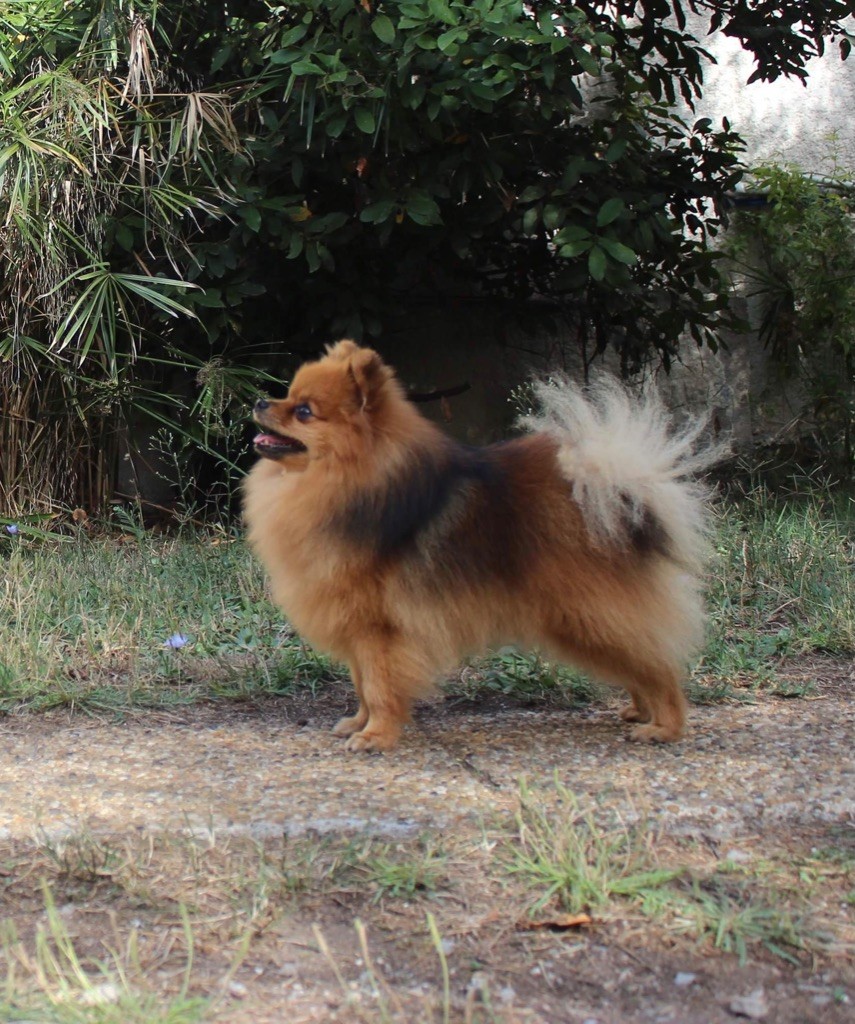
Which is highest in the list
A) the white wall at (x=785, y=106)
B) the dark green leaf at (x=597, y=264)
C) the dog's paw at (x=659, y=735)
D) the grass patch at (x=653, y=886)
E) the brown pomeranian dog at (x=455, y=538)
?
the white wall at (x=785, y=106)

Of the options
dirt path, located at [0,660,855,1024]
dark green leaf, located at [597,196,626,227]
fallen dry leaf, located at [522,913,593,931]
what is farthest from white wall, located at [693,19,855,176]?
fallen dry leaf, located at [522,913,593,931]


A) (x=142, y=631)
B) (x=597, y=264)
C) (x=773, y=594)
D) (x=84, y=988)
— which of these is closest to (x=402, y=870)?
(x=84, y=988)

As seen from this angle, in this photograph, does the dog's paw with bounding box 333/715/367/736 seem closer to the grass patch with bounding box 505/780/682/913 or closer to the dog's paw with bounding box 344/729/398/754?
the dog's paw with bounding box 344/729/398/754

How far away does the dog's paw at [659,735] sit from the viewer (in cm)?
396

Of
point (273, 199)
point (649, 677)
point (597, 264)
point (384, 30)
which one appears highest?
point (384, 30)

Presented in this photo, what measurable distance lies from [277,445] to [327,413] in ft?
0.64

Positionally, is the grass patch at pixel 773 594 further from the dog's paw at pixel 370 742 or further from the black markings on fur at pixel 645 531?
the dog's paw at pixel 370 742

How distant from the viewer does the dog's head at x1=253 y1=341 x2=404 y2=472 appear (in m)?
3.80

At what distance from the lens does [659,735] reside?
156 inches

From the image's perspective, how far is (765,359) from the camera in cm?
897

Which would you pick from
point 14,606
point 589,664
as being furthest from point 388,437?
point 14,606

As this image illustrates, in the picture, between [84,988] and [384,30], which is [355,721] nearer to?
[84,988]

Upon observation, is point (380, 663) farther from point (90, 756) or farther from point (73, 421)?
point (73, 421)

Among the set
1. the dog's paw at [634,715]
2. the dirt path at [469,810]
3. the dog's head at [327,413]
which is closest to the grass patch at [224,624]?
the dirt path at [469,810]
